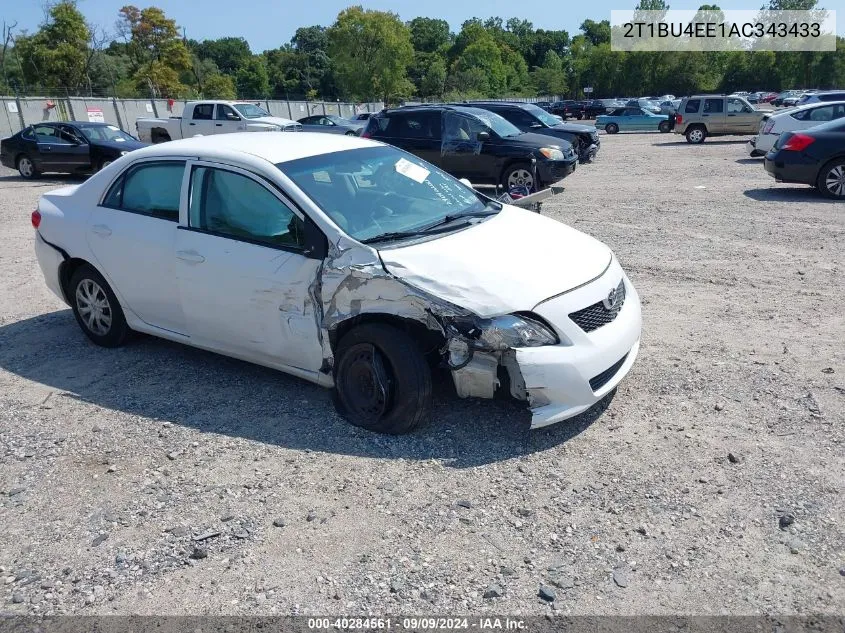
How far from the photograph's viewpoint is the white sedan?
3.89m

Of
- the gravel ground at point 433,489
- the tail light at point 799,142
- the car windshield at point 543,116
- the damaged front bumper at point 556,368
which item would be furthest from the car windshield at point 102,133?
the damaged front bumper at point 556,368

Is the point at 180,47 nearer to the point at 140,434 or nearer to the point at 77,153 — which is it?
the point at 77,153

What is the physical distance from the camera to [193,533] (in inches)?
134

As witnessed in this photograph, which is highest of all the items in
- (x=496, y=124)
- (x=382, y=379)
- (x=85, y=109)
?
(x=85, y=109)

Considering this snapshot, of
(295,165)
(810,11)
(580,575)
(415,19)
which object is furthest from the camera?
(415,19)

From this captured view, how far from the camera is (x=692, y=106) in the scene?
2570 cm

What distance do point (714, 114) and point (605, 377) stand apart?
80.8 ft

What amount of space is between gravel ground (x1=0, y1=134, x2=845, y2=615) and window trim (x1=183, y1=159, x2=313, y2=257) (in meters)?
1.06

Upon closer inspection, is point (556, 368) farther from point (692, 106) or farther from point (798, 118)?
point (692, 106)

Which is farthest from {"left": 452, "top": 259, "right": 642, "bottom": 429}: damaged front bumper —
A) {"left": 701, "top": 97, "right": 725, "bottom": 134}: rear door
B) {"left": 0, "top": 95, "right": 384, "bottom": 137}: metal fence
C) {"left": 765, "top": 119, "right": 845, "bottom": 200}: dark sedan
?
{"left": 0, "top": 95, "right": 384, "bottom": 137}: metal fence

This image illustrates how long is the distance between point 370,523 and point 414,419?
0.81 metres

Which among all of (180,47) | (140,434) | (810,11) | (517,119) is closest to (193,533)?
(140,434)

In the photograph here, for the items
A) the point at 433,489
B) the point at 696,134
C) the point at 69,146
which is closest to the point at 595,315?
the point at 433,489

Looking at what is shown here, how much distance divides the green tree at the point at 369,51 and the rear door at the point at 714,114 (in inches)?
1883
